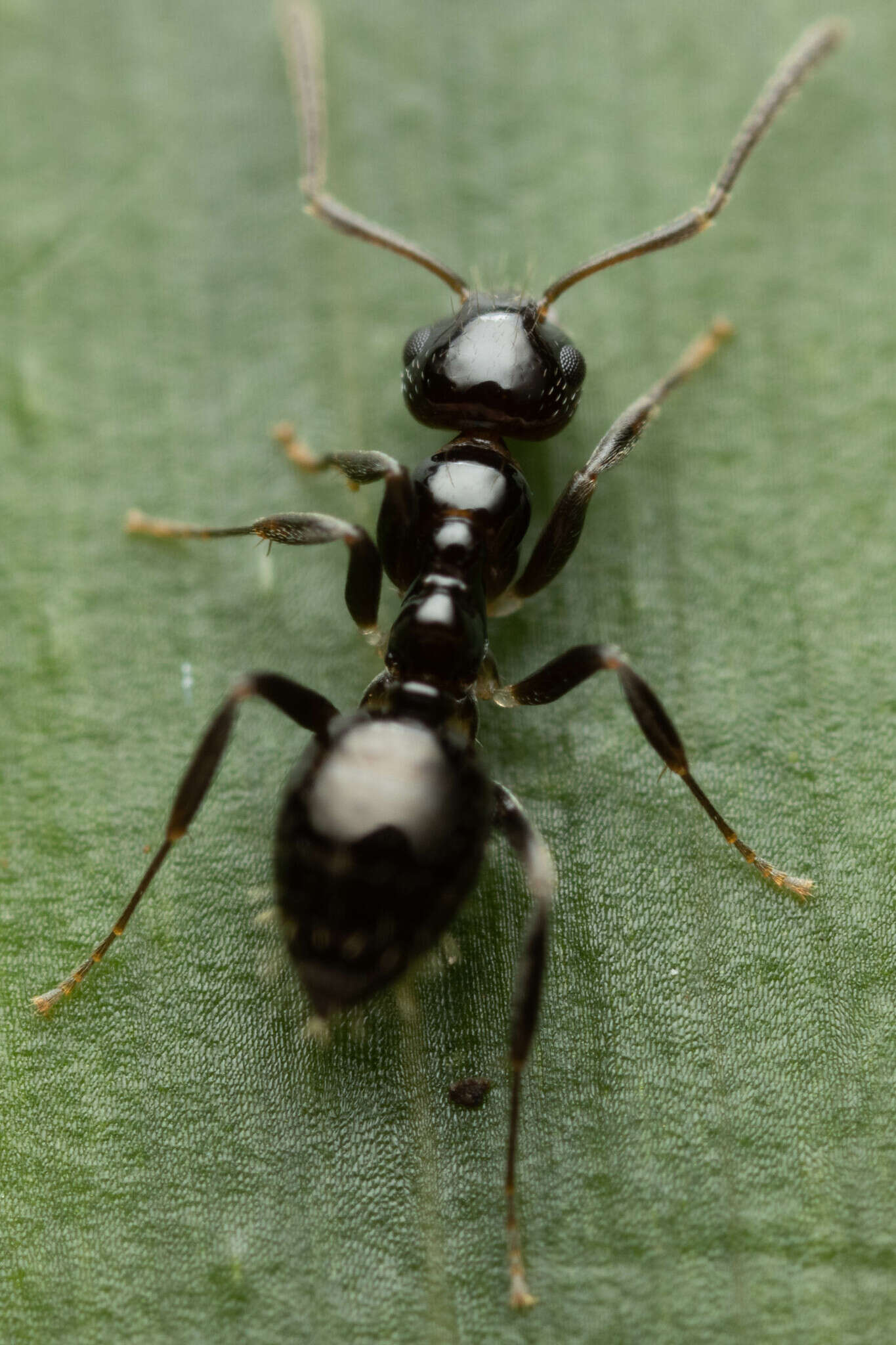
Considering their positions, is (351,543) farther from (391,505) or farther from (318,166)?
(318,166)

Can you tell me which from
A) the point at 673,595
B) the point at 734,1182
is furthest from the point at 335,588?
the point at 734,1182

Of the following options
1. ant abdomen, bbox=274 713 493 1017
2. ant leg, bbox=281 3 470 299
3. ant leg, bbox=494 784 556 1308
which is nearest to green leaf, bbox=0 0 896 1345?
ant leg, bbox=494 784 556 1308

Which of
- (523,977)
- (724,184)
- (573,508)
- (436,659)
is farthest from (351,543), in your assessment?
(724,184)

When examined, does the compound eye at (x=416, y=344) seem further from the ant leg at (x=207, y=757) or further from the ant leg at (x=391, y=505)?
the ant leg at (x=207, y=757)

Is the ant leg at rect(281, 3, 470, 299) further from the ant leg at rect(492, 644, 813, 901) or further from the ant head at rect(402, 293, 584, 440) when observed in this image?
the ant leg at rect(492, 644, 813, 901)

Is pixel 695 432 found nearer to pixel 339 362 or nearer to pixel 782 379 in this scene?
pixel 782 379
